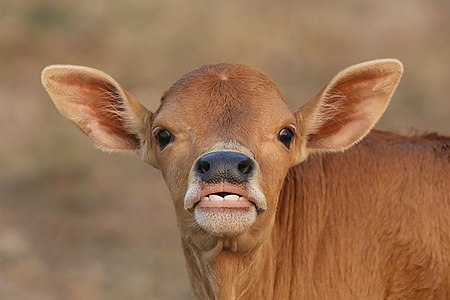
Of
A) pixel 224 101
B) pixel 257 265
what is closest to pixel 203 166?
pixel 224 101

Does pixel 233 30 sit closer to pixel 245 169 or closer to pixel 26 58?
pixel 26 58

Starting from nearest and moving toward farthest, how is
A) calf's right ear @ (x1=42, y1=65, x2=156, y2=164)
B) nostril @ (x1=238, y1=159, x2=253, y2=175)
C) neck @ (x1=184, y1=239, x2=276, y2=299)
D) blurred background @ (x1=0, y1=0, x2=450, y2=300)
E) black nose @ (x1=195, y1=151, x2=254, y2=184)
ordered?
black nose @ (x1=195, y1=151, x2=254, y2=184)
nostril @ (x1=238, y1=159, x2=253, y2=175)
neck @ (x1=184, y1=239, x2=276, y2=299)
calf's right ear @ (x1=42, y1=65, x2=156, y2=164)
blurred background @ (x1=0, y1=0, x2=450, y2=300)

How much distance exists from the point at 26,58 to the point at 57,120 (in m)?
4.60

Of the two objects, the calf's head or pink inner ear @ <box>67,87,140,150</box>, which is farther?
pink inner ear @ <box>67,87,140,150</box>

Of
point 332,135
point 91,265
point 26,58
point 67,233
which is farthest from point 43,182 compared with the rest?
point 332,135

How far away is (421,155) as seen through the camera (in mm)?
11602

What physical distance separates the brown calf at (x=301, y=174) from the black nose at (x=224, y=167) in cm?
38

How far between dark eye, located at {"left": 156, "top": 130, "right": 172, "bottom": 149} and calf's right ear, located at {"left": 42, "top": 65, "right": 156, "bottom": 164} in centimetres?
51

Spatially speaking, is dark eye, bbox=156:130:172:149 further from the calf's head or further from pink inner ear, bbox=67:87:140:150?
pink inner ear, bbox=67:87:140:150

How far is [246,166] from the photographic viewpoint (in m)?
9.93

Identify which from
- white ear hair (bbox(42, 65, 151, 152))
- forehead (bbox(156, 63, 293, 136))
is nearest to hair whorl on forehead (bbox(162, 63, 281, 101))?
forehead (bbox(156, 63, 293, 136))

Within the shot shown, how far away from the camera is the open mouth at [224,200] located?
985cm

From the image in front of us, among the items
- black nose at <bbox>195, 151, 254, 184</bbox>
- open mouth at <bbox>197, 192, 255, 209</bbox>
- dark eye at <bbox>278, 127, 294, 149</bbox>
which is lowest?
open mouth at <bbox>197, 192, 255, 209</bbox>

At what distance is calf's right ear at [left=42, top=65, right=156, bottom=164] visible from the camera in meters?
11.6
